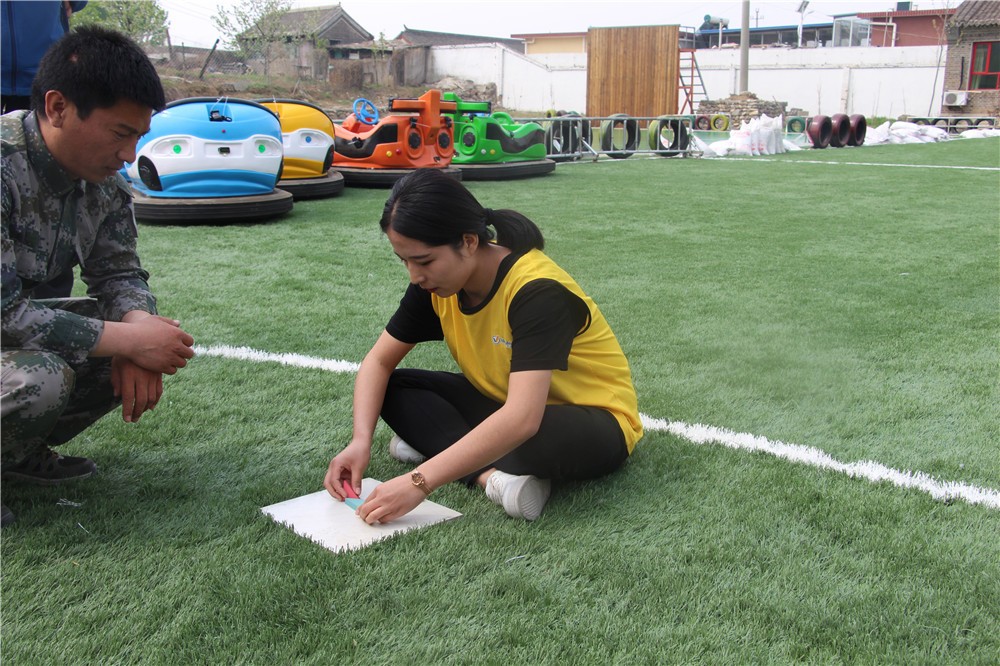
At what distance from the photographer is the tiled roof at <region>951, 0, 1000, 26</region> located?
29.2m

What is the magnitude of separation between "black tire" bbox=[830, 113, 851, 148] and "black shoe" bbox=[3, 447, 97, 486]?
1812cm

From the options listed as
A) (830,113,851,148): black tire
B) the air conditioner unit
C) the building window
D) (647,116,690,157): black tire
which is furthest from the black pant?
the building window

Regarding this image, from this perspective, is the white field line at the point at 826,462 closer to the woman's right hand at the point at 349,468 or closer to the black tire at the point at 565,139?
the woman's right hand at the point at 349,468

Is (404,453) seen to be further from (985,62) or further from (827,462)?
(985,62)

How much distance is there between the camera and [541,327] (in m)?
1.94

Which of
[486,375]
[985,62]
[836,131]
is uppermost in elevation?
[985,62]

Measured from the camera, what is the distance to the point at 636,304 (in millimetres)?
4301

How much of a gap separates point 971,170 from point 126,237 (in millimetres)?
12020

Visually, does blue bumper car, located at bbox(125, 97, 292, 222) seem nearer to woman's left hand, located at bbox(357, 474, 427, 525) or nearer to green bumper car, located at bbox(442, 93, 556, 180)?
green bumper car, located at bbox(442, 93, 556, 180)

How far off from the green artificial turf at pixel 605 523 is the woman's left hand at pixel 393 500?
80mm

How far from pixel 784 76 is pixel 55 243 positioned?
33.3 meters

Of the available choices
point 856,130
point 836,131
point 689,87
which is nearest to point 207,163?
point 836,131

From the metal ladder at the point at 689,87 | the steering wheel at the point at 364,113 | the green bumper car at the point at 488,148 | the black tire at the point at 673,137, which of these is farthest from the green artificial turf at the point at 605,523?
the metal ladder at the point at 689,87

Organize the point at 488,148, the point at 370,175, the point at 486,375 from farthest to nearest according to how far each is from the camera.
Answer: the point at 488,148 → the point at 370,175 → the point at 486,375
